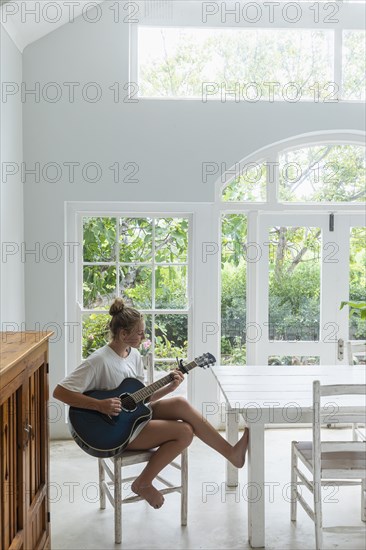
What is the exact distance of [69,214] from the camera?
5.44 metres

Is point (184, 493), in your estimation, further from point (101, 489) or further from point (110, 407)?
point (110, 407)

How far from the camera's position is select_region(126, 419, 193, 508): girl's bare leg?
3.60 meters

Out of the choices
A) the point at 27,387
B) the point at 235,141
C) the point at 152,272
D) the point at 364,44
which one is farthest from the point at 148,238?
the point at 27,387

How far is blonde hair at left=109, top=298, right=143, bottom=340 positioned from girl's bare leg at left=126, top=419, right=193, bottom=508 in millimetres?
525

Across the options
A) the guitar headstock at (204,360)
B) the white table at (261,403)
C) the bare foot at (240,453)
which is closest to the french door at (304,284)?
the white table at (261,403)

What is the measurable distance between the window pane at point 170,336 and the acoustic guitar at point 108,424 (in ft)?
6.51

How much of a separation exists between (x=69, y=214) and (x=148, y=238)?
2.16ft

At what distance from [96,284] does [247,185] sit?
4.83 ft

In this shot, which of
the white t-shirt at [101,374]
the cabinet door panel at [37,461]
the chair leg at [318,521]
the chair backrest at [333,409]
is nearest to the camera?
the cabinet door panel at [37,461]

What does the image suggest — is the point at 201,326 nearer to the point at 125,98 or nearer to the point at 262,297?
the point at 262,297

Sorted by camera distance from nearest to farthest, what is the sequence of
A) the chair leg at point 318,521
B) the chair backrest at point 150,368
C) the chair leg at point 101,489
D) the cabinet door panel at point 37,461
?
the cabinet door panel at point 37,461 < the chair leg at point 318,521 < the chair leg at point 101,489 < the chair backrest at point 150,368

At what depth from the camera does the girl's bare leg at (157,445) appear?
360 centimetres

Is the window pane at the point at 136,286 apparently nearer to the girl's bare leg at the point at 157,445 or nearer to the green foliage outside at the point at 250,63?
the green foliage outside at the point at 250,63

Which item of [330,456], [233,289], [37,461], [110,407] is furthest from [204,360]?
[233,289]
